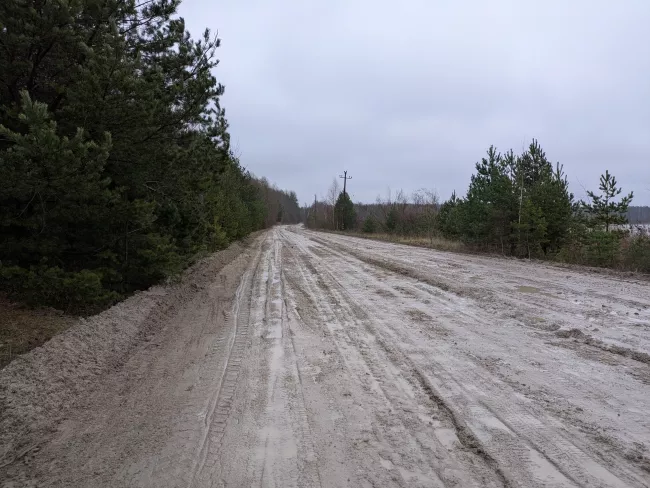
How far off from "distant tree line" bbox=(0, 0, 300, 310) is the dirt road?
176 cm

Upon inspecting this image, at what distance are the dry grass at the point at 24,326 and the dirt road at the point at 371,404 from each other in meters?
1.09

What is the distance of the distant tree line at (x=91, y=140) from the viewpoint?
5453 mm

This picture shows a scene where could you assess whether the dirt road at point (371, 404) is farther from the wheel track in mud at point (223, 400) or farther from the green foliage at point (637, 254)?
the green foliage at point (637, 254)

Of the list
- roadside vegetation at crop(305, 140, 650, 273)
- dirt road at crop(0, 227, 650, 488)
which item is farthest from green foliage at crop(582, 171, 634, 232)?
dirt road at crop(0, 227, 650, 488)

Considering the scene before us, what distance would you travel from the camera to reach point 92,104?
6023 mm

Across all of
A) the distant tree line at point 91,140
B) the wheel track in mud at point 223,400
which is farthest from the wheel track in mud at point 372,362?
the distant tree line at point 91,140

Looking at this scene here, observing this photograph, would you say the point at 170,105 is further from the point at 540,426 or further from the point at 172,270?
the point at 540,426

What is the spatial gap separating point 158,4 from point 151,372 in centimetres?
675

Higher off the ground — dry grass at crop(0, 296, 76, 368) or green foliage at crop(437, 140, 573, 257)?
green foliage at crop(437, 140, 573, 257)

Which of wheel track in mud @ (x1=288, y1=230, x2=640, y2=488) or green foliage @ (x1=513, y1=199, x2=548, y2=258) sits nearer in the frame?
wheel track in mud @ (x1=288, y1=230, x2=640, y2=488)

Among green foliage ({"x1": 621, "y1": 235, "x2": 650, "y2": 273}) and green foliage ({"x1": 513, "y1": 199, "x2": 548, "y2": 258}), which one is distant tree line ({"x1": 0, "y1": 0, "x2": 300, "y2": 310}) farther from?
green foliage ({"x1": 513, "y1": 199, "x2": 548, "y2": 258})

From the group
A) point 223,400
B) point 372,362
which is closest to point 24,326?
point 223,400

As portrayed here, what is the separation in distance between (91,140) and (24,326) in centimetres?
260

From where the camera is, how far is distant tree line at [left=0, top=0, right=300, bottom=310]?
5453 mm
